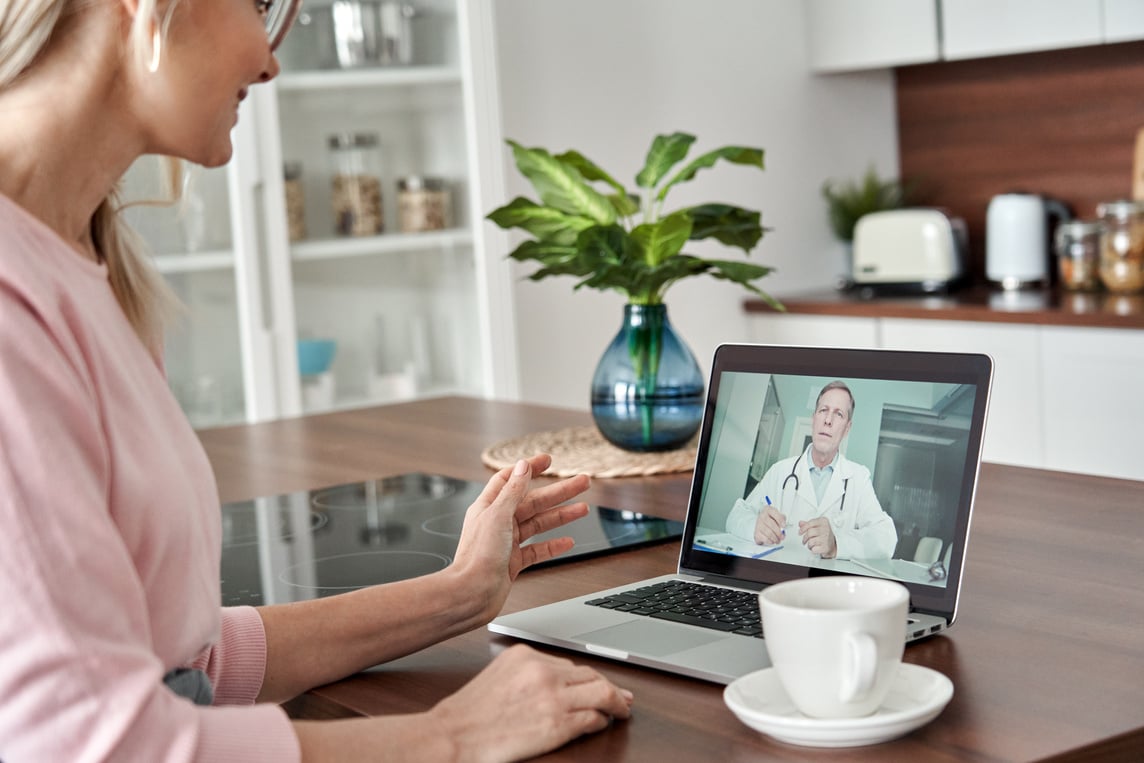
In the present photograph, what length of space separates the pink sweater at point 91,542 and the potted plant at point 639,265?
0.89 meters

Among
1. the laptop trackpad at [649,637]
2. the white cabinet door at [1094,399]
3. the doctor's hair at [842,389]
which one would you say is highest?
the doctor's hair at [842,389]

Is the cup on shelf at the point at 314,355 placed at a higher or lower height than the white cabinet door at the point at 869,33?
lower

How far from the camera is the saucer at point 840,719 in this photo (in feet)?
2.44

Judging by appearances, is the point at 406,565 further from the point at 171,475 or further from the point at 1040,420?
the point at 1040,420

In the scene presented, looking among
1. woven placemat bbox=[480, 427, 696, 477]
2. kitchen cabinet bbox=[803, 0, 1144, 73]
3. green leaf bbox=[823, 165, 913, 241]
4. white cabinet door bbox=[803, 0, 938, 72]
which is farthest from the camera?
green leaf bbox=[823, 165, 913, 241]

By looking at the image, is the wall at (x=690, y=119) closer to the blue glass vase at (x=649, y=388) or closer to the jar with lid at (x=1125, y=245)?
the jar with lid at (x=1125, y=245)

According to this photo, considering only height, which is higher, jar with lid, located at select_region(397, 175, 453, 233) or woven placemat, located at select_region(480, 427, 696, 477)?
jar with lid, located at select_region(397, 175, 453, 233)

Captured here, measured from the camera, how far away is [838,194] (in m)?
3.88

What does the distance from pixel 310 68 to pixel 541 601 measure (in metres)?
2.23

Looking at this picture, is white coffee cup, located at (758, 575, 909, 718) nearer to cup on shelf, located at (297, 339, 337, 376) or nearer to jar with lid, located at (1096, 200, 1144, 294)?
cup on shelf, located at (297, 339, 337, 376)

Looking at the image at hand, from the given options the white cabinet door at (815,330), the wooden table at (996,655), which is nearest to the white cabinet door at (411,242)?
the white cabinet door at (815,330)

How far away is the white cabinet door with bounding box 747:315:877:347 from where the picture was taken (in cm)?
339

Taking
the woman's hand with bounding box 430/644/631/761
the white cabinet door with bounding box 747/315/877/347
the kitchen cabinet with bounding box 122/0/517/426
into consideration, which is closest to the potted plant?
the woman's hand with bounding box 430/644/631/761

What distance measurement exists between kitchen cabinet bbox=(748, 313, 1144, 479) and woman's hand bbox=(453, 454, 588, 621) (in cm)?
176
